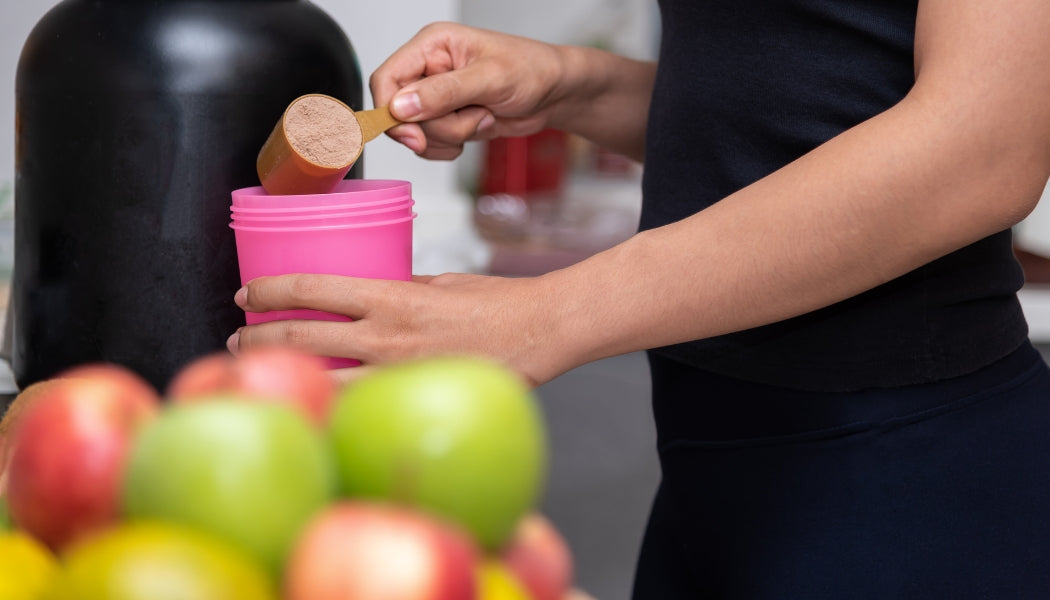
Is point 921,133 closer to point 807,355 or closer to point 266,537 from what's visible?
point 807,355

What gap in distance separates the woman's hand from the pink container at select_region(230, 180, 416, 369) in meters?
0.02

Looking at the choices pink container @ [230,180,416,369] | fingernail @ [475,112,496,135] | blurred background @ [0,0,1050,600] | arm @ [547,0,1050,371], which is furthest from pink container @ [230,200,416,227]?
blurred background @ [0,0,1050,600]

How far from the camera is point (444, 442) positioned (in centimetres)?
24

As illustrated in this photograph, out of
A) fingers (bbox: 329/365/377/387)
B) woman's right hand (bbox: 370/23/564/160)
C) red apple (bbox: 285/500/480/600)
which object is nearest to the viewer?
red apple (bbox: 285/500/480/600)

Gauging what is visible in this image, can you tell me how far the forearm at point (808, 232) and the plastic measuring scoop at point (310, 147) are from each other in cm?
14

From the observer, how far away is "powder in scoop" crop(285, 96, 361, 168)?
56cm

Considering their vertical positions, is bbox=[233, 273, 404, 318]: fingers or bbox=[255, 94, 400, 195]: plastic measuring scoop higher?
bbox=[255, 94, 400, 195]: plastic measuring scoop

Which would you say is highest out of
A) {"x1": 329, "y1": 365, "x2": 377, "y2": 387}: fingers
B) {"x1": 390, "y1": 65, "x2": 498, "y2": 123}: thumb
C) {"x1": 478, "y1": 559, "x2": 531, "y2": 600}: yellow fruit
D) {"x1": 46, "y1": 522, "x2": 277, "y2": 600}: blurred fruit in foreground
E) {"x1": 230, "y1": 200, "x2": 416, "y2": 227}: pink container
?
{"x1": 390, "y1": 65, "x2": 498, "y2": 123}: thumb

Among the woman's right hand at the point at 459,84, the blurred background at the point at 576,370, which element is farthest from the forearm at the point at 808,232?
the blurred background at the point at 576,370

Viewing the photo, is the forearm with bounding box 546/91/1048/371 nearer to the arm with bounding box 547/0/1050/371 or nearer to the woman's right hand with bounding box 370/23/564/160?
the arm with bounding box 547/0/1050/371

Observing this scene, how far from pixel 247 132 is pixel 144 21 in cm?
9

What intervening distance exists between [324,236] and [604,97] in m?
0.42

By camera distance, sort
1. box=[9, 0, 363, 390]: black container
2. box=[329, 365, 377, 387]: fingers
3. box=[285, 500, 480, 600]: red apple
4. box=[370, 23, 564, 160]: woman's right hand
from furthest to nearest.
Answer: box=[370, 23, 564, 160]: woman's right hand < box=[9, 0, 363, 390]: black container < box=[329, 365, 377, 387]: fingers < box=[285, 500, 480, 600]: red apple

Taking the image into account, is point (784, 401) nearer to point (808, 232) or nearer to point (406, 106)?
point (808, 232)
